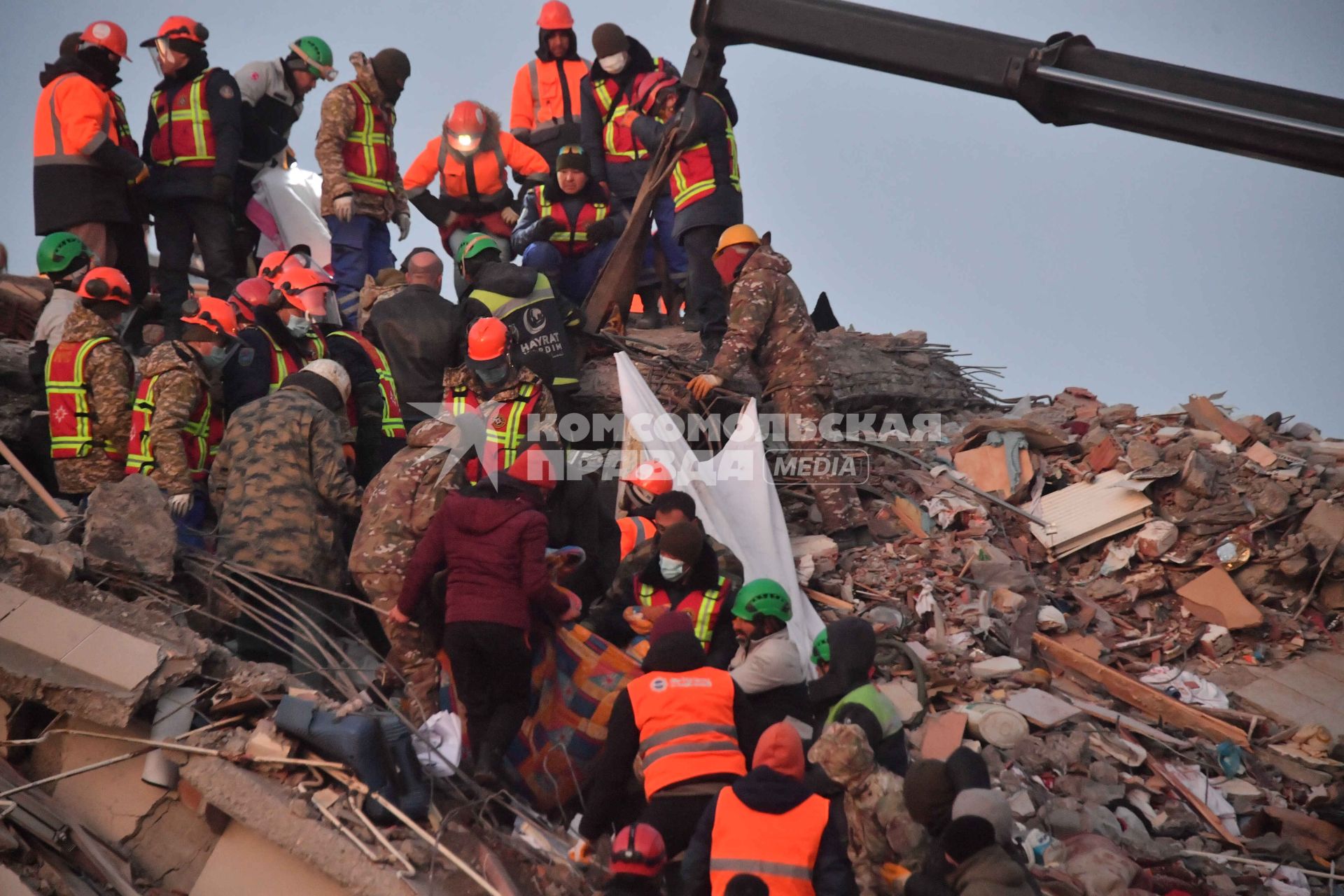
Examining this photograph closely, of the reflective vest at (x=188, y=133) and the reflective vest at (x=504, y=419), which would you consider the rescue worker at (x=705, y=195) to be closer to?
the reflective vest at (x=504, y=419)

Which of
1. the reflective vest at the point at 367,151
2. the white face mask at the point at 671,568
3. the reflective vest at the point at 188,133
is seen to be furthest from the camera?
the reflective vest at the point at 367,151

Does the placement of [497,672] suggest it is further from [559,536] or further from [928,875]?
[928,875]

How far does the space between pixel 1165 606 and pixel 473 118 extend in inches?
217

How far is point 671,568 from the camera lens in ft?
18.2

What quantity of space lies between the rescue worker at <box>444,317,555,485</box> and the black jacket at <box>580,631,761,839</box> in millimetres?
1750

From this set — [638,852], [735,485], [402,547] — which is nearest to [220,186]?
[402,547]

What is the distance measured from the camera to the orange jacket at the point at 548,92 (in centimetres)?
908

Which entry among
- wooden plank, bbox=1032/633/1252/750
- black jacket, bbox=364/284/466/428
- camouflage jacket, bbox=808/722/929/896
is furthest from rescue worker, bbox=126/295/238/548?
wooden plank, bbox=1032/633/1252/750

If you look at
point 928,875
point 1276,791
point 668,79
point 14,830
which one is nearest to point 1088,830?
point 1276,791

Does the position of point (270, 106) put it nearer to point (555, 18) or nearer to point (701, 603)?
point (555, 18)

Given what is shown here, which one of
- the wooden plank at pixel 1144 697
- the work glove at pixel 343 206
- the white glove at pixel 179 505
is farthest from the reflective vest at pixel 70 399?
the wooden plank at pixel 1144 697

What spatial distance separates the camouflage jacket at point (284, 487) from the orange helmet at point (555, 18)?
416 centimetres

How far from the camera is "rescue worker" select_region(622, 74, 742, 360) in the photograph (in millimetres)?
7859

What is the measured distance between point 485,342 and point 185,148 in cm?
344
